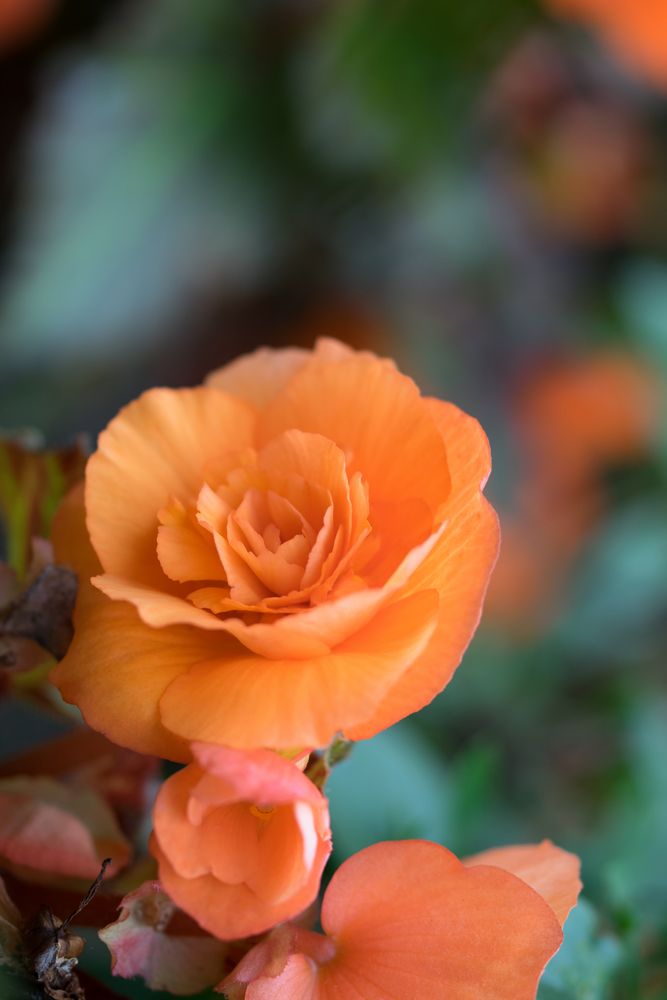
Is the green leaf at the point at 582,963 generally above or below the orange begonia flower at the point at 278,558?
below

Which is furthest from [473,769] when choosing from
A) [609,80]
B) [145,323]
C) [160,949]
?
[609,80]

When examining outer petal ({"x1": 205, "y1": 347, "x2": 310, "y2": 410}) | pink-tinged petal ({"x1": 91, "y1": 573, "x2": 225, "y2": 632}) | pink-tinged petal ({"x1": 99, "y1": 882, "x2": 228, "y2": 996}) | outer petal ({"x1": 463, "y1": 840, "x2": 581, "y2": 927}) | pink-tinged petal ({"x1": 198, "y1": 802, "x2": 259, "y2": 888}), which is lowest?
pink-tinged petal ({"x1": 99, "y1": 882, "x2": 228, "y2": 996})

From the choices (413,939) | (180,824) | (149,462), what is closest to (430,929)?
(413,939)

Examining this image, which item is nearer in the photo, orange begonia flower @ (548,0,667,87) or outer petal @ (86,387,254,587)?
outer petal @ (86,387,254,587)

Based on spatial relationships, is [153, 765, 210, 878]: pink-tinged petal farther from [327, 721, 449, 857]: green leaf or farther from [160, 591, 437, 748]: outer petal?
[327, 721, 449, 857]: green leaf

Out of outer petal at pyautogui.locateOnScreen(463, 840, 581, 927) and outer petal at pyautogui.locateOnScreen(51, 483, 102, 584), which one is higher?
outer petal at pyautogui.locateOnScreen(51, 483, 102, 584)

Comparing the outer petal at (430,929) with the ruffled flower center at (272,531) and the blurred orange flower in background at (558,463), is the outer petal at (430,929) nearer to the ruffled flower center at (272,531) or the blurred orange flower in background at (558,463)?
the ruffled flower center at (272,531)

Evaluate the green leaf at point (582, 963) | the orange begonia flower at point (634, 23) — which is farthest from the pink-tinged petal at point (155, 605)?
the orange begonia flower at point (634, 23)

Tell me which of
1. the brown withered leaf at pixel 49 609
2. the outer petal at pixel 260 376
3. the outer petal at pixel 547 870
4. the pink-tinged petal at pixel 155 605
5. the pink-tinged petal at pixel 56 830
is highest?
the outer petal at pixel 260 376

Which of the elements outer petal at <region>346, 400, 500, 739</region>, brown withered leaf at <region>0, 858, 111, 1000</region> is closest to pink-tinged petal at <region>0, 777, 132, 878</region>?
brown withered leaf at <region>0, 858, 111, 1000</region>
